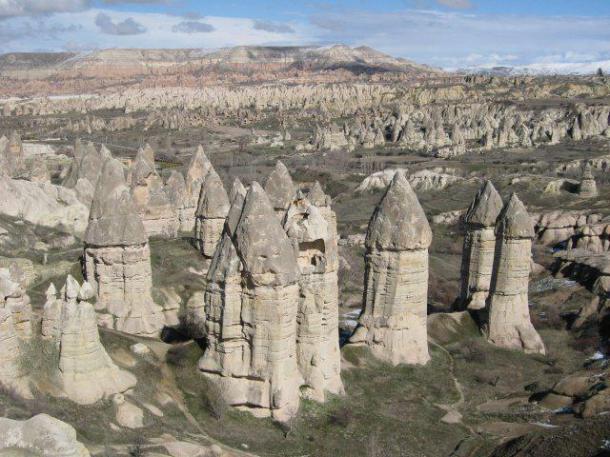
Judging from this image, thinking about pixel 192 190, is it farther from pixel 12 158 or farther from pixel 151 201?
pixel 12 158

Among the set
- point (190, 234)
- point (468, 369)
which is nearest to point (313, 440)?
point (468, 369)

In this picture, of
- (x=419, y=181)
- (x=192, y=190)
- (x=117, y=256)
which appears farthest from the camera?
(x=419, y=181)

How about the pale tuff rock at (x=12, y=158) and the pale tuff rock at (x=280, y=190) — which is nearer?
the pale tuff rock at (x=280, y=190)

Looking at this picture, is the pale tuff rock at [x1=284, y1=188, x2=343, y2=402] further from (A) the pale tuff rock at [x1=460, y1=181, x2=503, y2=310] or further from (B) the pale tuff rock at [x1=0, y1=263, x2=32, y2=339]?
(A) the pale tuff rock at [x1=460, y1=181, x2=503, y2=310]

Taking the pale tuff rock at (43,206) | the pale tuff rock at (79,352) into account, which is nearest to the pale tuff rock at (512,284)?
the pale tuff rock at (79,352)

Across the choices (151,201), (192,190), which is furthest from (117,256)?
(192,190)

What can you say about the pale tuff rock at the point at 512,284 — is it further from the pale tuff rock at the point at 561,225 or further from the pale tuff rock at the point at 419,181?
the pale tuff rock at the point at 419,181
